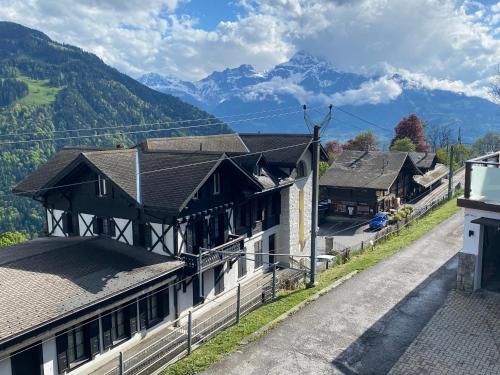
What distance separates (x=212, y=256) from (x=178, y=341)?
5.47 meters

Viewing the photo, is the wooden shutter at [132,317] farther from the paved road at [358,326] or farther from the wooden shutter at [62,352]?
the paved road at [358,326]

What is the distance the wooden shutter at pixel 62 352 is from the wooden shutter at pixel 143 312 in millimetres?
3936

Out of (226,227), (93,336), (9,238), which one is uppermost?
(226,227)

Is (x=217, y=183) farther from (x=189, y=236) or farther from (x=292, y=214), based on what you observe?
(x=292, y=214)

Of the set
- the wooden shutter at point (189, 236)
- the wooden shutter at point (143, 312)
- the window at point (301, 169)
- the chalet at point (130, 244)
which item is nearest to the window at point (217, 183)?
the chalet at point (130, 244)

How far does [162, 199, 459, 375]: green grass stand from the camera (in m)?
16.6

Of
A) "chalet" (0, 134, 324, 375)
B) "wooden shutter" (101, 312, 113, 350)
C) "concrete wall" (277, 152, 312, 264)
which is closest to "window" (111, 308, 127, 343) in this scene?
"chalet" (0, 134, 324, 375)

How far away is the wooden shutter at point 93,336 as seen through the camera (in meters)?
17.7

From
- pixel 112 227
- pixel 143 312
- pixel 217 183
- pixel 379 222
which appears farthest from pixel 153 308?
pixel 379 222

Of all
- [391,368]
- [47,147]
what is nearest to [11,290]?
[391,368]

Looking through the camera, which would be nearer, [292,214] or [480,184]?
[480,184]

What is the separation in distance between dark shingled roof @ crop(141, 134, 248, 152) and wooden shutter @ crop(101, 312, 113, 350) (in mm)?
13014

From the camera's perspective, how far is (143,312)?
20.4m

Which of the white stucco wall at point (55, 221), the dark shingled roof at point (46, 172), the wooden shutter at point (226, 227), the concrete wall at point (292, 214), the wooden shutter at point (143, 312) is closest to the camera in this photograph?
the wooden shutter at point (143, 312)
